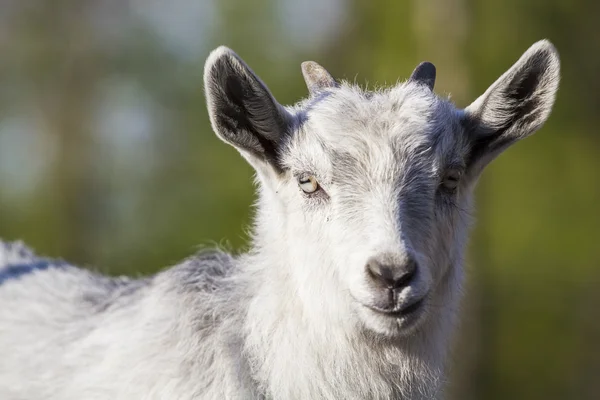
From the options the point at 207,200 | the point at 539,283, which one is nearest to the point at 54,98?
the point at 207,200

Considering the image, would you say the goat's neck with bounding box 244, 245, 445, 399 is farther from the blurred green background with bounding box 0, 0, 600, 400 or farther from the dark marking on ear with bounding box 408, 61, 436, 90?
the blurred green background with bounding box 0, 0, 600, 400

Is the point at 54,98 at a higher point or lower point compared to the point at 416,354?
higher

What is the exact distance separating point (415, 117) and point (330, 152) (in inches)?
21.4

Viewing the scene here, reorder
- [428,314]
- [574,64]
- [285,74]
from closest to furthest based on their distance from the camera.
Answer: [428,314]
[574,64]
[285,74]

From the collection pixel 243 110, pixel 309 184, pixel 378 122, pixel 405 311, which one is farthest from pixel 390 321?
pixel 243 110

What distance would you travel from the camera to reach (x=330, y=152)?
15.9 feet

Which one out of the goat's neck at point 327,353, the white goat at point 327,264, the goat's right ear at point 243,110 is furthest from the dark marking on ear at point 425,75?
the goat's neck at point 327,353

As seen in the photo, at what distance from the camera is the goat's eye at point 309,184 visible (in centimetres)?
490

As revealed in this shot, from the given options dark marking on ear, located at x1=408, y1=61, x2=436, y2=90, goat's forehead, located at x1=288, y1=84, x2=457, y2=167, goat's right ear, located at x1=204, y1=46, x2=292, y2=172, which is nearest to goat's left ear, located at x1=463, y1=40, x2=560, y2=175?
goat's forehead, located at x1=288, y1=84, x2=457, y2=167

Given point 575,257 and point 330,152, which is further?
point 575,257

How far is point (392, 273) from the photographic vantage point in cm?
425

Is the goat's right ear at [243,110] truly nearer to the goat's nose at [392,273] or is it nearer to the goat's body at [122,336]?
the goat's body at [122,336]

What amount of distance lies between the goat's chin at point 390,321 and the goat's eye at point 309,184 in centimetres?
78

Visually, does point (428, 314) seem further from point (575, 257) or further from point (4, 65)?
point (4, 65)
